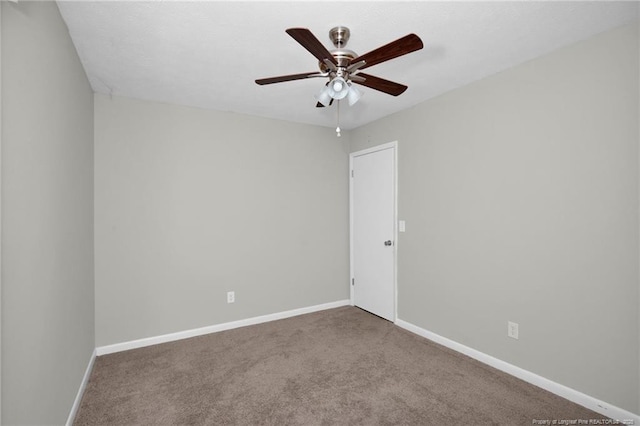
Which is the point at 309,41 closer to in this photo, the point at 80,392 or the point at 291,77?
the point at 291,77

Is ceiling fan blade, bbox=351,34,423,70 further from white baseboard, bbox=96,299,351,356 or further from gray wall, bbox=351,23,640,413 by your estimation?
white baseboard, bbox=96,299,351,356

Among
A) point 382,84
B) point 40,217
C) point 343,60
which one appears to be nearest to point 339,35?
point 343,60

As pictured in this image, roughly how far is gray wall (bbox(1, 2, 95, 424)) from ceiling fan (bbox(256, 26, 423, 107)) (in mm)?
1067

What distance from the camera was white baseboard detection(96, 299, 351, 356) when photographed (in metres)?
2.98

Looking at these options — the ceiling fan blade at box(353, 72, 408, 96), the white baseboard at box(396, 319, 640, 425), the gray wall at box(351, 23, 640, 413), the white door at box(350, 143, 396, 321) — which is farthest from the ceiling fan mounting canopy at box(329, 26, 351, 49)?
the white baseboard at box(396, 319, 640, 425)

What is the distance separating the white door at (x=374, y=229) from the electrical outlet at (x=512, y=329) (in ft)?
4.23

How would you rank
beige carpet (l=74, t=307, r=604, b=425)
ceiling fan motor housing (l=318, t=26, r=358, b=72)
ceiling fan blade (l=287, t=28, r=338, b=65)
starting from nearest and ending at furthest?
ceiling fan blade (l=287, t=28, r=338, b=65), ceiling fan motor housing (l=318, t=26, r=358, b=72), beige carpet (l=74, t=307, r=604, b=425)

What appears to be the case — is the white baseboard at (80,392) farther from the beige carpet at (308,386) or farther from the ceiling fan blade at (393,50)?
the ceiling fan blade at (393,50)

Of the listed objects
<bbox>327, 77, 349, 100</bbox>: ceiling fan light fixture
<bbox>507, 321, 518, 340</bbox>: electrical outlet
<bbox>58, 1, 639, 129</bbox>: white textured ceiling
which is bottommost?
<bbox>507, 321, 518, 340</bbox>: electrical outlet

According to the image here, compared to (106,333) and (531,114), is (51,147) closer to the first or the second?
(106,333)

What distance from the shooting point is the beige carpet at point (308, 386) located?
6.60ft

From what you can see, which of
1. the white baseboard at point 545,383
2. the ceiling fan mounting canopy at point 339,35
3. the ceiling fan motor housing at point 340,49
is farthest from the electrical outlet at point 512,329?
the ceiling fan mounting canopy at point 339,35

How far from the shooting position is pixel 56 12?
1.71m

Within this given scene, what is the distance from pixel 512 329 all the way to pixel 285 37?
2747mm
